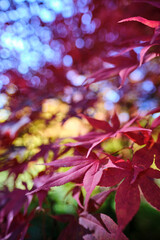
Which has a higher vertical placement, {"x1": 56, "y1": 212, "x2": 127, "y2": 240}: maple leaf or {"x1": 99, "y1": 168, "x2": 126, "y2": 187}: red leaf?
{"x1": 99, "y1": 168, "x2": 126, "y2": 187}: red leaf

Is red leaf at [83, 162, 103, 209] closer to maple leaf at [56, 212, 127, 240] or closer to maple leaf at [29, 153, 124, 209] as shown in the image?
maple leaf at [29, 153, 124, 209]

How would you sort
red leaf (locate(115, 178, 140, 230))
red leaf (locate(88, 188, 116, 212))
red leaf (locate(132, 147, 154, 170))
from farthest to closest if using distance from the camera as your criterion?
red leaf (locate(88, 188, 116, 212)) → red leaf (locate(132, 147, 154, 170)) → red leaf (locate(115, 178, 140, 230))

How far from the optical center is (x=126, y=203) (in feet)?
0.98

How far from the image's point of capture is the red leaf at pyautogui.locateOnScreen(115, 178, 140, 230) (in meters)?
0.28

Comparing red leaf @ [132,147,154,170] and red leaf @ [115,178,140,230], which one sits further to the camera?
red leaf @ [132,147,154,170]

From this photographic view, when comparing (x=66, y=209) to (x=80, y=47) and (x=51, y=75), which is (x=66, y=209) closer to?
(x=51, y=75)

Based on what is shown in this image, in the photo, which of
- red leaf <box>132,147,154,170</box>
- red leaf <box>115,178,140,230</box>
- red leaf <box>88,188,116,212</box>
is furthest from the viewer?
red leaf <box>88,188,116,212</box>

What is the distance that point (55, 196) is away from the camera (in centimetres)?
161

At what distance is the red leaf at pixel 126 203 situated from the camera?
28 centimetres

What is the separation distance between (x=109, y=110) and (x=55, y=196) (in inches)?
33.6

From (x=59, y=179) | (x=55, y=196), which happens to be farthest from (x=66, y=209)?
(x=59, y=179)

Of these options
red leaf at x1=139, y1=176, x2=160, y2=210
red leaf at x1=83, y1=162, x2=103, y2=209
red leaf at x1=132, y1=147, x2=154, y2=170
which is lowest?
red leaf at x1=139, y1=176, x2=160, y2=210

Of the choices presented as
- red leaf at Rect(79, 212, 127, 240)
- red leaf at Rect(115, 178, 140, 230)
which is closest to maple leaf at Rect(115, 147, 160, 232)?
red leaf at Rect(115, 178, 140, 230)

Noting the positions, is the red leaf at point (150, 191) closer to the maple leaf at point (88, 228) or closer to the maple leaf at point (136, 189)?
the maple leaf at point (136, 189)
